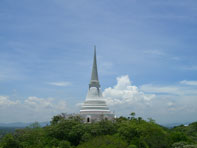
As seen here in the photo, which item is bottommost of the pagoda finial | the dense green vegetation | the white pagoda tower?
the dense green vegetation

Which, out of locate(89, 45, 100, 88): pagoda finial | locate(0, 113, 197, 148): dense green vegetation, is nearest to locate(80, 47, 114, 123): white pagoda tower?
locate(89, 45, 100, 88): pagoda finial

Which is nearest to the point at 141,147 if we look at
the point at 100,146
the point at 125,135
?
the point at 125,135

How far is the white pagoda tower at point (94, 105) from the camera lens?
51.4 m

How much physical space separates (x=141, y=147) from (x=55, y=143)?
11.4 metres

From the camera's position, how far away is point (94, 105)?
179 feet

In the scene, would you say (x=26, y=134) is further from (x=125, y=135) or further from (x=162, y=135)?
(x=162, y=135)

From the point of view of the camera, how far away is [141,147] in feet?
111

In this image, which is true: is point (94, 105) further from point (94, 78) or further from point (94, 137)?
point (94, 137)

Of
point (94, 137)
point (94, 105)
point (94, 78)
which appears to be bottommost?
point (94, 137)

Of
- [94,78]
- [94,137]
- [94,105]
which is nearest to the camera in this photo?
[94,137]

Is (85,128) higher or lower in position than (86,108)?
lower

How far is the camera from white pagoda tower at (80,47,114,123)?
51406 millimetres

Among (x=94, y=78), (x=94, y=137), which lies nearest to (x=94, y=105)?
(x=94, y=78)

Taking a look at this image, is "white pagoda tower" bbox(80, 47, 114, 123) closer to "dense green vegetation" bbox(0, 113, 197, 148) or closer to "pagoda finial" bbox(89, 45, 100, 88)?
"pagoda finial" bbox(89, 45, 100, 88)
